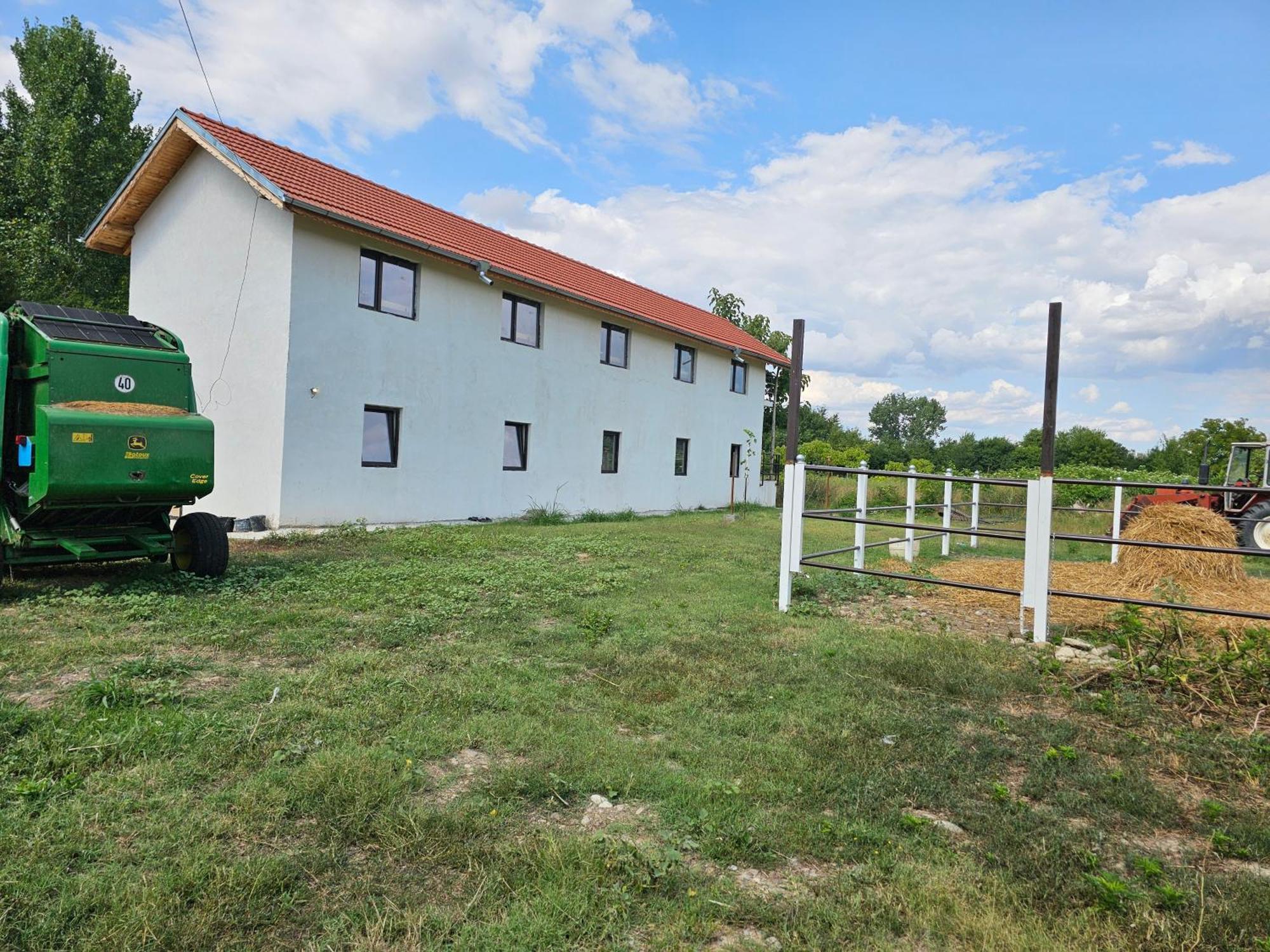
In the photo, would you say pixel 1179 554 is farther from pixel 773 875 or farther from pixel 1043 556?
pixel 773 875

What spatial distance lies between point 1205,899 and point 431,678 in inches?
148

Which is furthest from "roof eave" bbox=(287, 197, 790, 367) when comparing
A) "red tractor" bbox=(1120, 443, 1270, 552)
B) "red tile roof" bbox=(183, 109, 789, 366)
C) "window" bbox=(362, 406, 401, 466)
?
"red tractor" bbox=(1120, 443, 1270, 552)

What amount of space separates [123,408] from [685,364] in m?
16.7

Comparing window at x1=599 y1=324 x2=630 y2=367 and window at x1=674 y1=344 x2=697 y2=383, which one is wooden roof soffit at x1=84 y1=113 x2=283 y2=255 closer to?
window at x1=599 y1=324 x2=630 y2=367

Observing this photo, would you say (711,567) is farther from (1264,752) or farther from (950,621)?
(1264,752)

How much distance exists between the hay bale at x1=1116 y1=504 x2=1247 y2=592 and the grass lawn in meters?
4.21

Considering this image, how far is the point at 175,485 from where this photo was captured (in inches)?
272

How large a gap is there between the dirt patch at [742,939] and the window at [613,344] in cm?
1669

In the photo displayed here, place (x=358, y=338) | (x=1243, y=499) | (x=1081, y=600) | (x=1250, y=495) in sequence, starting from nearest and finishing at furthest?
(x=1081, y=600), (x=1250, y=495), (x=358, y=338), (x=1243, y=499)

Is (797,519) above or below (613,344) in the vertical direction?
below

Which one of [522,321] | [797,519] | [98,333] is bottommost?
[797,519]

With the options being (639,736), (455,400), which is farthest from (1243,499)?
(455,400)

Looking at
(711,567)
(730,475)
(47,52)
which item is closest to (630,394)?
(730,475)

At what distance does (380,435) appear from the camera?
1330 centimetres
